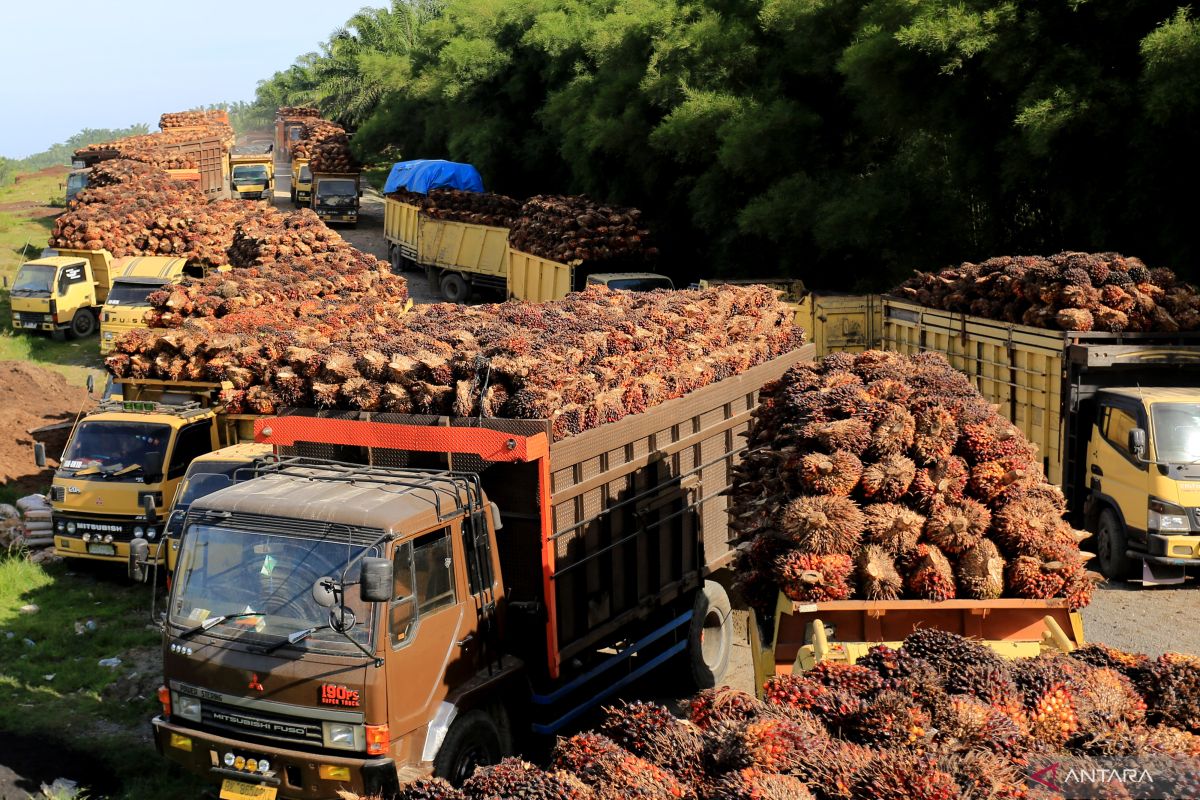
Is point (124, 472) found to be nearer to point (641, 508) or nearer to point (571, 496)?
point (641, 508)

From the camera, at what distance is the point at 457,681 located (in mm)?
7609

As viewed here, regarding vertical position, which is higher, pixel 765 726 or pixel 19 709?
pixel 765 726

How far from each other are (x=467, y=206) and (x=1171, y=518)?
2592cm

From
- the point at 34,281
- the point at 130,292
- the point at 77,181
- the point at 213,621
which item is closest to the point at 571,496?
the point at 213,621

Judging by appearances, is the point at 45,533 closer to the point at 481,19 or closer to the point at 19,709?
the point at 19,709

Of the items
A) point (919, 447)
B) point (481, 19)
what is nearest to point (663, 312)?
Result: point (919, 447)

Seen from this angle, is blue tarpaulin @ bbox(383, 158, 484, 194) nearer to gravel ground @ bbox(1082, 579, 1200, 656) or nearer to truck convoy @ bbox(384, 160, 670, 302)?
truck convoy @ bbox(384, 160, 670, 302)

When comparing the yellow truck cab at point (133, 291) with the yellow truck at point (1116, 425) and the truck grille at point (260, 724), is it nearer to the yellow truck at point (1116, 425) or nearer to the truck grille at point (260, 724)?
the yellow truck at point (1116, 425)

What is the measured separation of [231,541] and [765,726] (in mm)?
3699

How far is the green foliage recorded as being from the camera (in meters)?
18.1

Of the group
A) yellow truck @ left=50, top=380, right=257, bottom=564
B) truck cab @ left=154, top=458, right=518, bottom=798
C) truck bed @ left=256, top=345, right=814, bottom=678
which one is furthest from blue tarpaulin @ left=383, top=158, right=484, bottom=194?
truck cab @ left=154, top=458, right=518, bottom=798

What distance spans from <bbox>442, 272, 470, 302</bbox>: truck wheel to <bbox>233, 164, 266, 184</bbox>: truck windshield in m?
21.0

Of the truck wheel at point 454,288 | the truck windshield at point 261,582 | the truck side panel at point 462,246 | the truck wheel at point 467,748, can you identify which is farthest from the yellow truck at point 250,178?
the truck wheel at point 467,748

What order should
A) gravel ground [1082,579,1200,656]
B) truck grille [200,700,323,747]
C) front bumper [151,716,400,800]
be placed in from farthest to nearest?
1. gravel ground [1082,579,1200,656]
2. truck grille [200,700,323,747]
3. front bumper [151,716,400,800]
